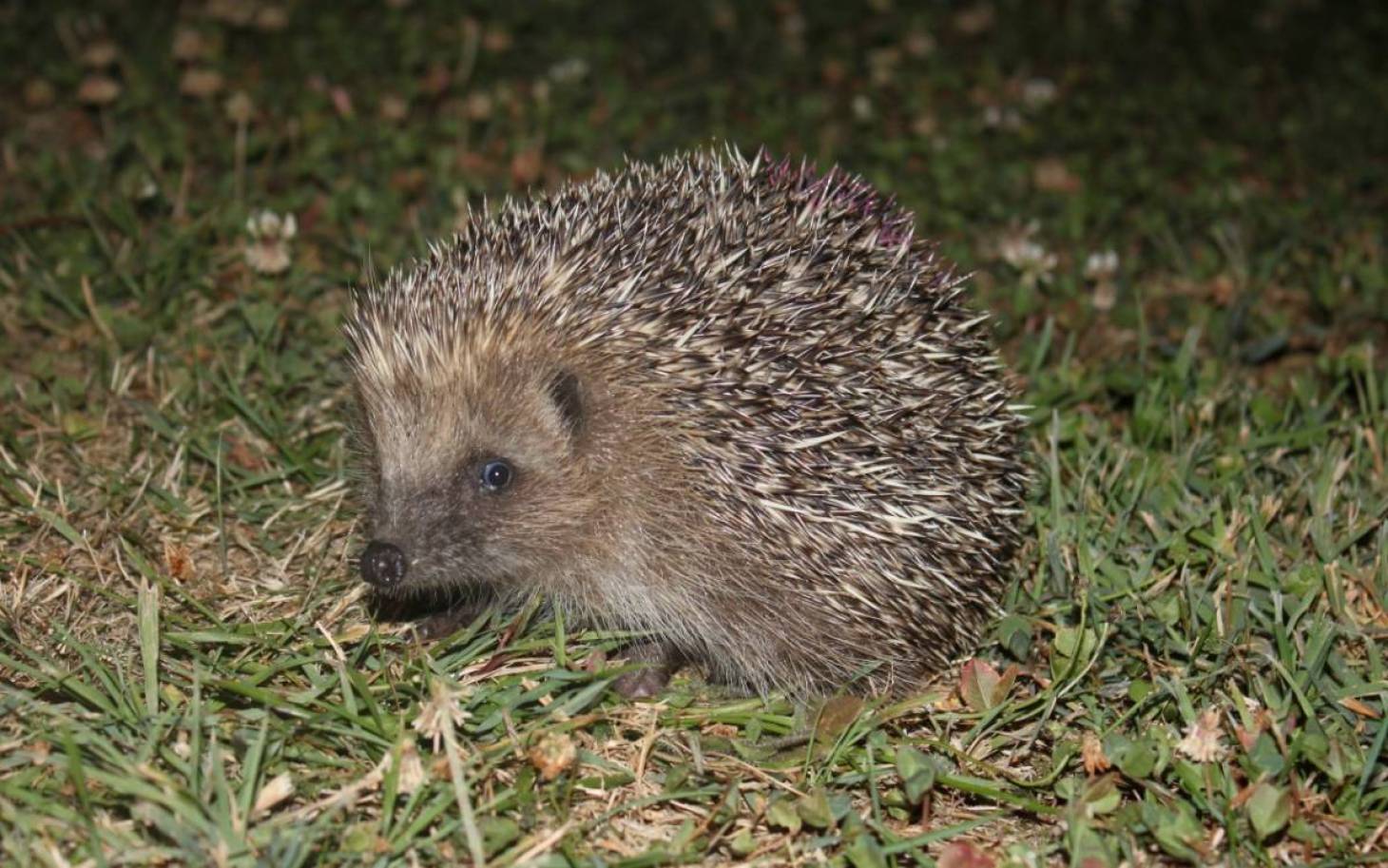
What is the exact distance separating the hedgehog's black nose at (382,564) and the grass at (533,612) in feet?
0.53

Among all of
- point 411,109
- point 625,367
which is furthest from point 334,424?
point 411,109

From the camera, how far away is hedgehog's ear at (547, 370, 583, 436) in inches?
132

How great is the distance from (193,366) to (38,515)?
0.85 metres

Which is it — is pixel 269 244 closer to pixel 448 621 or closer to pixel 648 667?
pixel 448 621

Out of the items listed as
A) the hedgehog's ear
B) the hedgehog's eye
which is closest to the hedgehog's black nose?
the hedgehog's eye

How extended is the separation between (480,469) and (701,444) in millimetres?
543

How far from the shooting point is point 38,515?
11.6 feet

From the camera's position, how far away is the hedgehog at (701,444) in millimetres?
3307

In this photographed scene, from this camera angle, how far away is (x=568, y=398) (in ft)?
11.0

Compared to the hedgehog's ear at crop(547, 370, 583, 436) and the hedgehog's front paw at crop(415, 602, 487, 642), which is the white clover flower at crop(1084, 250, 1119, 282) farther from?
the hedgehog's front paw at crop(415, 602, 487, 642)

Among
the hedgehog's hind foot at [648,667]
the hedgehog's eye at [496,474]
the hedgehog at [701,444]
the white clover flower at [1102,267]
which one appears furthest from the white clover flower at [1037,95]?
the hedgehog's eye at [496,474]

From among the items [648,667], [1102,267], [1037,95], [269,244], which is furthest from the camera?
[1037,95]

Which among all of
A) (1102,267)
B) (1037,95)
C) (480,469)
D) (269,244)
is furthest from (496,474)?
(1037,95)

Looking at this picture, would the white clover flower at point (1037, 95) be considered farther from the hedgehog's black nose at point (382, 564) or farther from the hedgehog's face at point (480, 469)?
the hedgehog's black nose at point (382, 564)
